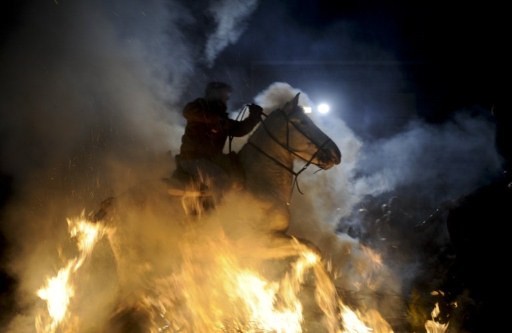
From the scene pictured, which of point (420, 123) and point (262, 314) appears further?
point (420, 123)

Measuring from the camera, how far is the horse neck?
15.8 feet

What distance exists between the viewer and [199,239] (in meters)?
4.64

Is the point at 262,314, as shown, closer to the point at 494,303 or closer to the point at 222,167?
the point at 222,167

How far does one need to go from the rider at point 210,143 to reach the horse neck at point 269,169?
0.16 m

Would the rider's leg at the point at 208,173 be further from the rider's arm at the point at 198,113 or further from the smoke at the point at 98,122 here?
the smoke at the point at 98,122

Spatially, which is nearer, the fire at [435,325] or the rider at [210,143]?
the rider at [210,143]

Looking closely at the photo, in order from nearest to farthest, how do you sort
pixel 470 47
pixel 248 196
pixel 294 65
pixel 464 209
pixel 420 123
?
1. pixel 248 196
2. pixel 464 209
3. pixel 470 47
4. pixel 420 123
5. pixel 294 65

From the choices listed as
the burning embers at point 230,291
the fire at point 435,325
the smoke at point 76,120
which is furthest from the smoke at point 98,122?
the burning embers at point 230,291

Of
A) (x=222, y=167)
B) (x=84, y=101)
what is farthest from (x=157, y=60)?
(x=222, y=167)

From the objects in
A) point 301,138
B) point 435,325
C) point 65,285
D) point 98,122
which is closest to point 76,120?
point 98,122

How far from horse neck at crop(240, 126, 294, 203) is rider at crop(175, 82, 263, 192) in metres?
0.16

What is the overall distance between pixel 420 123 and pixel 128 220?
46.3 ft

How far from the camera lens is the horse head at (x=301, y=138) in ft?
15.6

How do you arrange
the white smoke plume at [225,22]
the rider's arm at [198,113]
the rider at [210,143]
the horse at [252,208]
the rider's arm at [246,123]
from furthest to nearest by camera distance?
the white smoke plume at [225,22], the rider's arm at [246,123], the rider's arm at [198,113], the rider at [210,143], the horse at [252,208]
